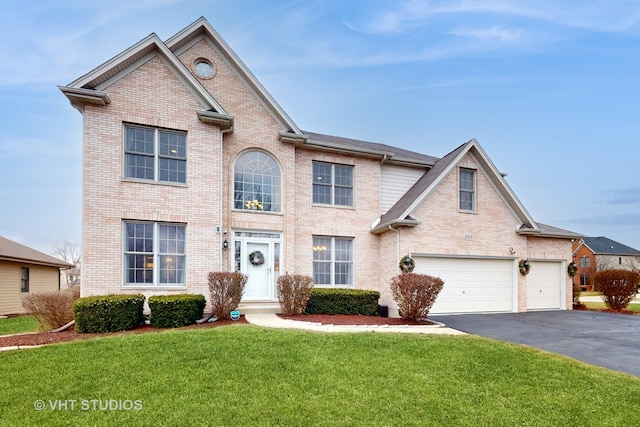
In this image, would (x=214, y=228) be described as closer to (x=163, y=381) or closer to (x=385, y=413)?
(x=163, y=381)

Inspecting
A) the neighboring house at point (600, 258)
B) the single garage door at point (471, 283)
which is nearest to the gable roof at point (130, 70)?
the single garage door at point (471, 283)

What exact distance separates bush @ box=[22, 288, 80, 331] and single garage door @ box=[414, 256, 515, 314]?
11.4m

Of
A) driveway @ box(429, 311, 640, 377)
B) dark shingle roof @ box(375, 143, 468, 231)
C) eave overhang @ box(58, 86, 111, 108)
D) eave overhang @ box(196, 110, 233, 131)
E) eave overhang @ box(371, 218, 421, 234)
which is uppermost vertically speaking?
eave overhang @ box(58, 86, 111, 108)

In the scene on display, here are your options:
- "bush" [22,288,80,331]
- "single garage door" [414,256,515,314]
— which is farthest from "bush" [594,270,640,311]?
"bush" [22,288,80,331]

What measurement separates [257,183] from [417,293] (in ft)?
22.1

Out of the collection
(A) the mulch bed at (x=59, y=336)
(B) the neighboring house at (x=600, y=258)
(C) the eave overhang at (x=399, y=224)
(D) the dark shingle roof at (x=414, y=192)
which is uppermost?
(D) the dark shingle roof at (x=414, y=192)

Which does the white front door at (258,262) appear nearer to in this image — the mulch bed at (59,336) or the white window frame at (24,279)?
the mulch bed at (59,336)

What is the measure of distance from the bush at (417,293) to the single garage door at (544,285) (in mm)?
6958

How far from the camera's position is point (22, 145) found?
74.7 feet

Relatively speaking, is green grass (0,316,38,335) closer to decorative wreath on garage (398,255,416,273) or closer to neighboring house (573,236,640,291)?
decorative wreath on garage (398,255,416,273)

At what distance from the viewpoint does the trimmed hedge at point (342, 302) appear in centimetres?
1202

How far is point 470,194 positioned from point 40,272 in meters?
25.0

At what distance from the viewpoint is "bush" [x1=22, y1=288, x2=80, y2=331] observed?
9602 millimetres

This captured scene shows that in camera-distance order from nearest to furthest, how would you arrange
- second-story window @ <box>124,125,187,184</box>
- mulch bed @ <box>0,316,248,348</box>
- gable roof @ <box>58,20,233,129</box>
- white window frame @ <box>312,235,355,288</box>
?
mulch bed @ <box>0,316,248,348</box>
gable roof @ <box>58,20,233,129</box>
second-story window @ <box>124,125,187,184</box>
white window frame @ <box>312,235,355,288</box>
